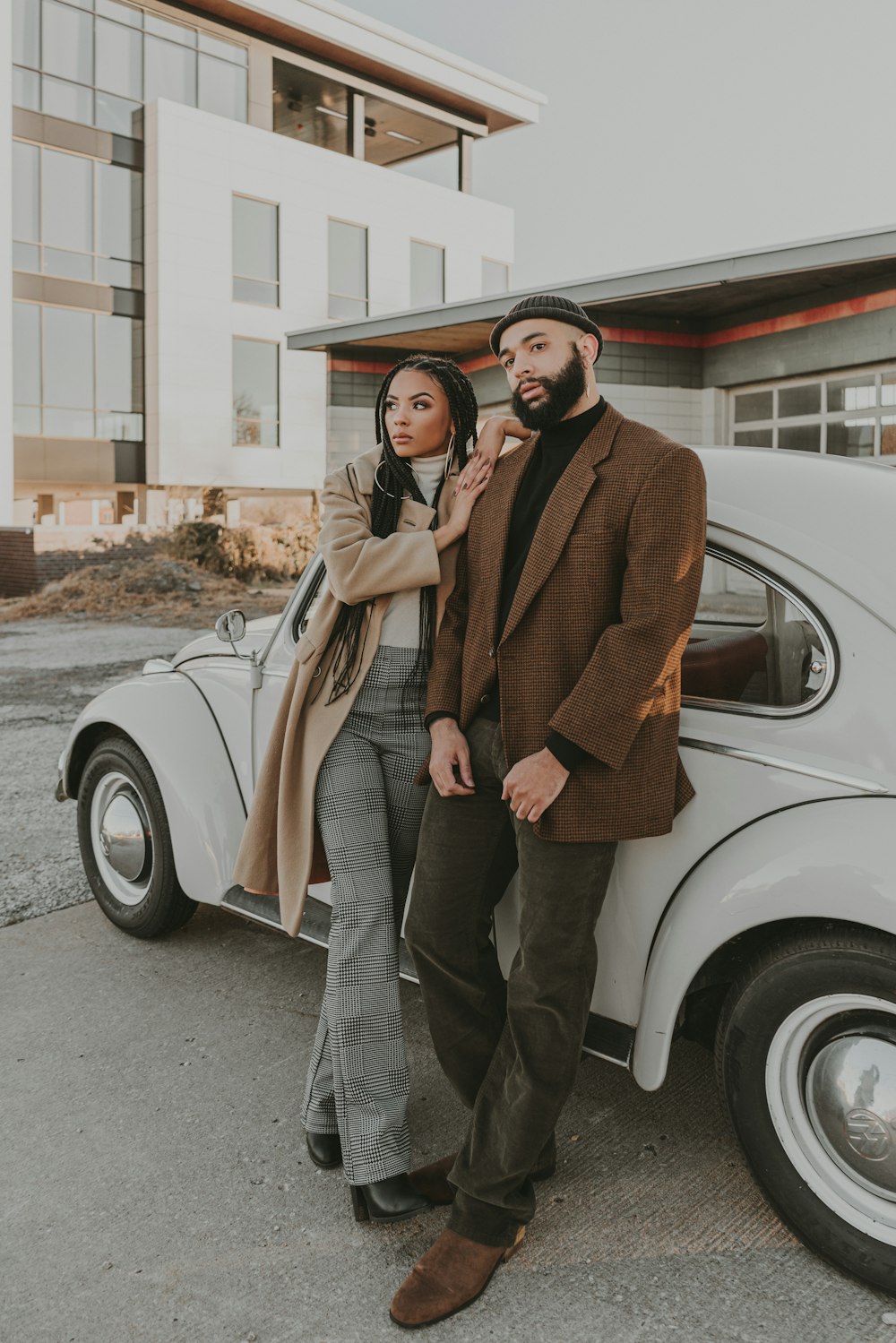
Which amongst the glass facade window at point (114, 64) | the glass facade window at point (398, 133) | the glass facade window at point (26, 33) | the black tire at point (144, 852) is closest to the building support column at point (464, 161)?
the glass facade window at point (398, 133)

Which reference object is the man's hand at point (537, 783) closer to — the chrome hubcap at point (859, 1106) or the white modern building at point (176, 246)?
the chrome hubcap at point (859, 1106)

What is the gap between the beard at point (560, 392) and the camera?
2.51m

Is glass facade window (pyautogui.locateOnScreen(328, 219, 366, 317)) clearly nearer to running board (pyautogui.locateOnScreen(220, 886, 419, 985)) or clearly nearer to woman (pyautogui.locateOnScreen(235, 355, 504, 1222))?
running board (pyautogui.locateOnScreen(220, 886, 419, 985))

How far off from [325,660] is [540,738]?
2.40ft

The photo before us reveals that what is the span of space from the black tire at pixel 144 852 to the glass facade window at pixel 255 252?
81.4 feet

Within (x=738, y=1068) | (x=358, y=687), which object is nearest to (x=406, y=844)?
(x=358, y=687)

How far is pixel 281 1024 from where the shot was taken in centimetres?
370

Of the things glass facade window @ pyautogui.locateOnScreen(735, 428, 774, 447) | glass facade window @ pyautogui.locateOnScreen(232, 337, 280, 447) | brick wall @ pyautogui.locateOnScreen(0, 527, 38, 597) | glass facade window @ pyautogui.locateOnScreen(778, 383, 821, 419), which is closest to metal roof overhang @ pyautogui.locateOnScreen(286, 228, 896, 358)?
glass facade window @ pyautogui.locateOnScreen(778, 383, 821, 419)

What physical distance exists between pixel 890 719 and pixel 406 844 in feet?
4.23

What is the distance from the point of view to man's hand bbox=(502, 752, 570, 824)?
2.32 m

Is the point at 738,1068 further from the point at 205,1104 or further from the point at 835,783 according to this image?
the point at 205,1104

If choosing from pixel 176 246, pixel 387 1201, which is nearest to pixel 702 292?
pixel 387 1201

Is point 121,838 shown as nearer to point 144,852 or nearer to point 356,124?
point 144,852

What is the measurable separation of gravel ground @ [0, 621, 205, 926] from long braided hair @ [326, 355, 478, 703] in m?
2.61
